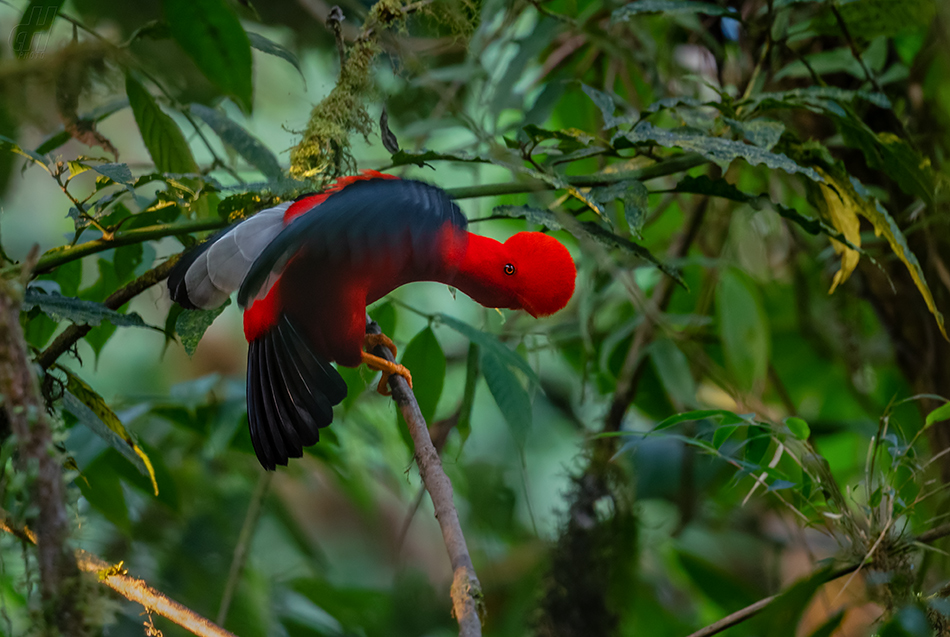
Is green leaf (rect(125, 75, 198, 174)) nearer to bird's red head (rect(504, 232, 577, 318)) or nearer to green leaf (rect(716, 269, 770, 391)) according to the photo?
bird's red head (rect(504, 232, 577, 318))

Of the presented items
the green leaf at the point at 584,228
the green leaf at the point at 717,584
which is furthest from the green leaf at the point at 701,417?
the green leaf at the point at 717,584

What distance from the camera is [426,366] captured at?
1104mm

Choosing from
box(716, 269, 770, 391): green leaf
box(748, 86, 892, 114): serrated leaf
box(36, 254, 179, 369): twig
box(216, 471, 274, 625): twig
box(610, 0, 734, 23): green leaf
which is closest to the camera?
box(36, 254, 179, 369): twig

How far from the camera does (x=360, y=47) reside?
3.07 feet

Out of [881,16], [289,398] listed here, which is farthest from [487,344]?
[881,16]

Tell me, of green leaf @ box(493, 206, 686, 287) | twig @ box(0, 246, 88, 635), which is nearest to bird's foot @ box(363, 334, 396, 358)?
green leaf @ box(493, 206, 686, 287)

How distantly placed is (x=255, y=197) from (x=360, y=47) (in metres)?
0.22

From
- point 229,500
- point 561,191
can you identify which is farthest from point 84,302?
point 229,500

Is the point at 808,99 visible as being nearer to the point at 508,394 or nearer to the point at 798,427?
the point at 798,427

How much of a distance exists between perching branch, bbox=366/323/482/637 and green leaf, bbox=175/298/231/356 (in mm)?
227

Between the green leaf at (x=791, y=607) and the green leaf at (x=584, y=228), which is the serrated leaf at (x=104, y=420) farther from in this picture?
the green leaf at (x=791, y=607)

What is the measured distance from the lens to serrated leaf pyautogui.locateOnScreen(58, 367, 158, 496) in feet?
2.89

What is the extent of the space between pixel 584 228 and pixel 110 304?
0.58 m

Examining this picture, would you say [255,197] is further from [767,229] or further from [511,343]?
[767,229]
